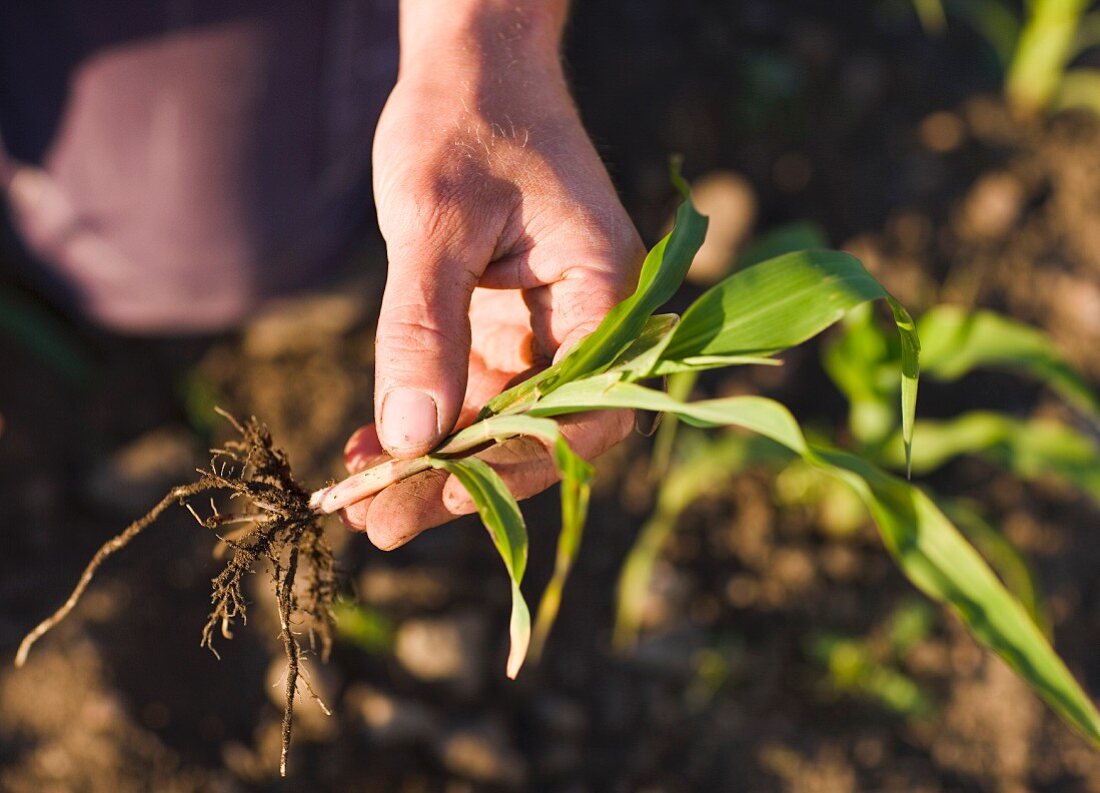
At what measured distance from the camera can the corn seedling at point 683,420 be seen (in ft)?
3.21

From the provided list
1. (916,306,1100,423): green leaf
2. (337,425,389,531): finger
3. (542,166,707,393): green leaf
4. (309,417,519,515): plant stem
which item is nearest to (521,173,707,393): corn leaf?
(542,166,707,393): green leaf

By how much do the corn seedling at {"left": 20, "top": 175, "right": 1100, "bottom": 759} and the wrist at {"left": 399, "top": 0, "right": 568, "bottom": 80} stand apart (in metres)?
0.34

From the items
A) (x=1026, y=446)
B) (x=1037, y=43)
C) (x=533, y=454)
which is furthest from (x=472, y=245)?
(x=1037, y=43)

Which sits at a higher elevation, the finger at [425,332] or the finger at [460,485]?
the finger at [425,332]

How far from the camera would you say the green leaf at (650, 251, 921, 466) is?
3.24 ft

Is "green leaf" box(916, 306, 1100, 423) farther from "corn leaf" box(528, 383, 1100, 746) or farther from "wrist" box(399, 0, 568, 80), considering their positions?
"wrist" box(399, 0, 568, 80)

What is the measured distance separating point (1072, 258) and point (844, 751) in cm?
150

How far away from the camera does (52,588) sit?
1.77 metres

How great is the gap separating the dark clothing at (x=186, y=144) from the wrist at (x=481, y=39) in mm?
515

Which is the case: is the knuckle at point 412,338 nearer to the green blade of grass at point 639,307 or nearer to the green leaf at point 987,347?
the green blade of grass at point 639,307

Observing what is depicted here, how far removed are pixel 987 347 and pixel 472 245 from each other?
101 cm

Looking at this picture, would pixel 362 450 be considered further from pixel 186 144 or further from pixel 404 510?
pixel 186 144

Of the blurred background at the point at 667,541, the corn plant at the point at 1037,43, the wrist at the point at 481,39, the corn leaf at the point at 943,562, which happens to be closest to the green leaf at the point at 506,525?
the corn leaf at the point at 943,562

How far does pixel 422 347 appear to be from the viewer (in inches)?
41.6
